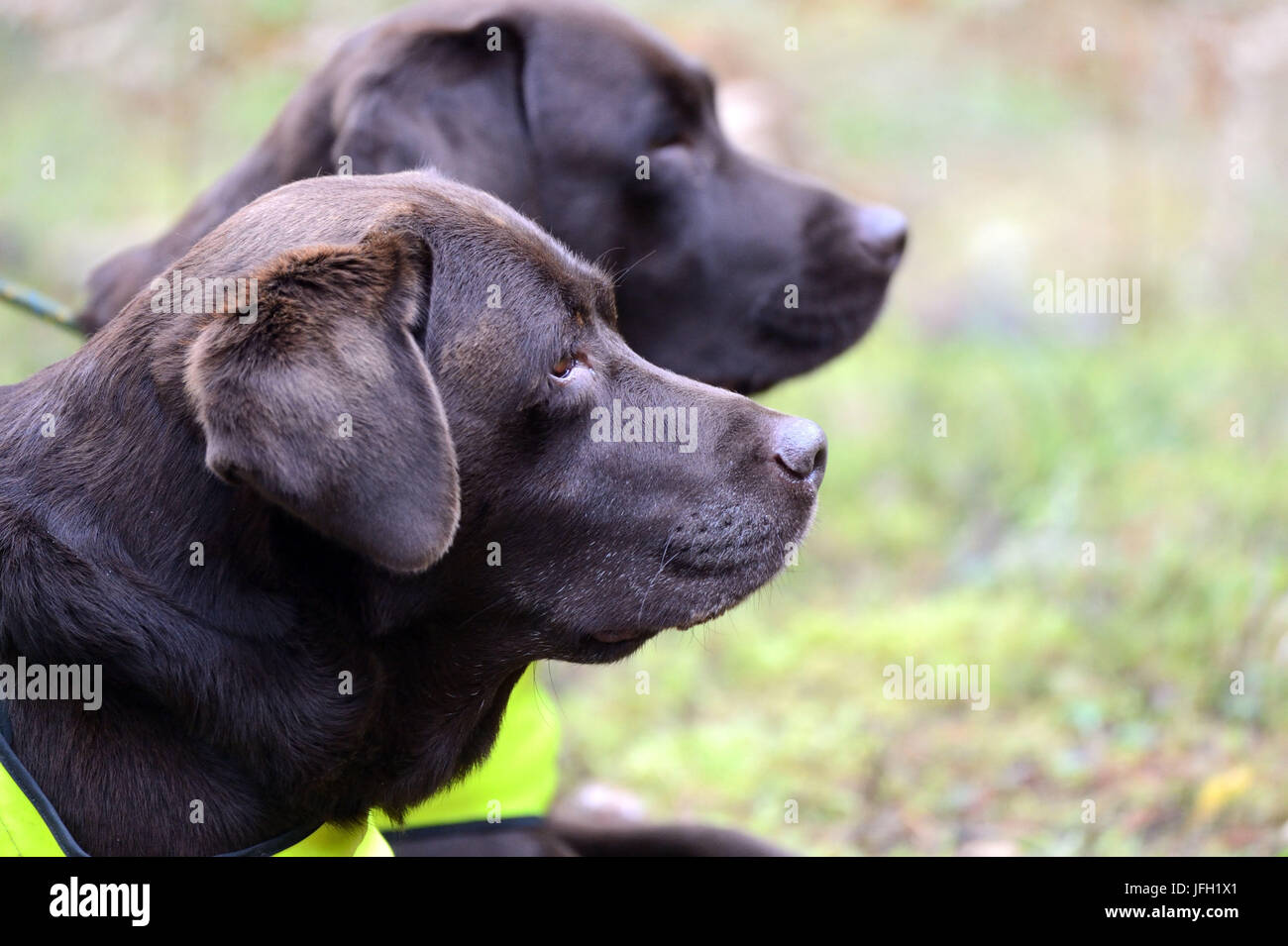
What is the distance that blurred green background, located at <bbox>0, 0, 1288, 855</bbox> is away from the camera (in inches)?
179

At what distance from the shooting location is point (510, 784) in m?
3.26

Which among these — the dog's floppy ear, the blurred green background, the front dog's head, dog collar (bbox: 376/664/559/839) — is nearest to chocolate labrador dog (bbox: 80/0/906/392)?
the front dog's head

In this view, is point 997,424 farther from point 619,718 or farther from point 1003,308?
point 619,718

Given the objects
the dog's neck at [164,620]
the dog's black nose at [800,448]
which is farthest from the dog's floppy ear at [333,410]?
the dog's black nose at [800,448]

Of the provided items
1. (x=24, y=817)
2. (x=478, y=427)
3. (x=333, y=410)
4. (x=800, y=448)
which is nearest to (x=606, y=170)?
(x=800, y=448)

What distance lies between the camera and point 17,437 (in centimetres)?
237

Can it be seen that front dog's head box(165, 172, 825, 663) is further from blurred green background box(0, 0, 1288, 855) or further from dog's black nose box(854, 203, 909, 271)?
blurred green background box(0, 0, 1288, 855)

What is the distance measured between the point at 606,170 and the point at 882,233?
2.87 feet

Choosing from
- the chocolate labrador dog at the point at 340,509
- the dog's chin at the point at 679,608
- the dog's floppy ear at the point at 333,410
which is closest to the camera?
the dog's floppy ear at the point at 333,410

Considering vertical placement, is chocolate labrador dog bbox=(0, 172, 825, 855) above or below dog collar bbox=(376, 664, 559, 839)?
above

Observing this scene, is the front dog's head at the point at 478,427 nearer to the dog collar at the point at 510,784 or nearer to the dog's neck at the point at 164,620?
the dog's neck at the point at 164,620

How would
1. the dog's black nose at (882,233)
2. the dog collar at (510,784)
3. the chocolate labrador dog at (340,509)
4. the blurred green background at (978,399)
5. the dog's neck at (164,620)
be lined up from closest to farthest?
the chocolate labrador dog at (340,509) < the dog's neck at (164,620) < the dog collar at (510,784) < the dog's black nose at (882,233) < the blurred green background at (978,399)

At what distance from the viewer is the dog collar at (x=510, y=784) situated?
10.4 ft
